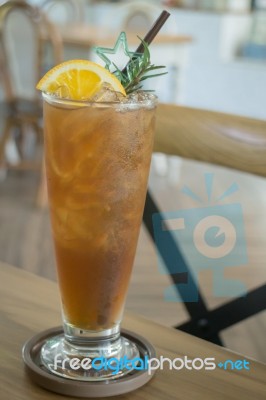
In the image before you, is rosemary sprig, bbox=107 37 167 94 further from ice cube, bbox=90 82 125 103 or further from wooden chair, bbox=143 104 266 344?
wooden chair, bbox=143 104 266 344

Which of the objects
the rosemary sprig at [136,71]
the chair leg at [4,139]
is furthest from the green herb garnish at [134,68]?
the chair leg at [4,139]

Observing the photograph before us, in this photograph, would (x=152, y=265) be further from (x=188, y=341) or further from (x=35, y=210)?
(x=188, y=341)

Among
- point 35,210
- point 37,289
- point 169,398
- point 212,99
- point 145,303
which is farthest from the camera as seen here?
point 212,99

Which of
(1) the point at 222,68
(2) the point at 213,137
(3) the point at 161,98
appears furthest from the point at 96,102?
(1) the point at 222,68

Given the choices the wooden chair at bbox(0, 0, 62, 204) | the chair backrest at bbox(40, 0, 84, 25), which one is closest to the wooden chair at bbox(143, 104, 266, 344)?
the wooden chair at bbox(0, 0, 62, 204)

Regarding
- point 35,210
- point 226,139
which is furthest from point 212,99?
point 226,139

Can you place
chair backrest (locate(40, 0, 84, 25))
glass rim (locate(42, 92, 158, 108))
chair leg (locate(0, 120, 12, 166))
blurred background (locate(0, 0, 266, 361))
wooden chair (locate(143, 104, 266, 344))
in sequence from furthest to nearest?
1. chair backrest (locate(40, 0, 84, 25))
2. chair leg (locate(0, 120, 12, 166))
3. blurred background (locate(0, 0, 266, 361))
4. wooden chair (locate(143, 104, 266, 344))
5. glass rim (locate(42, 92, 158, 108))

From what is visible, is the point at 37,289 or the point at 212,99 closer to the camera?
the point at 37,289
